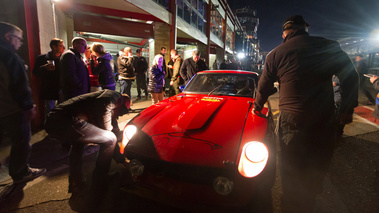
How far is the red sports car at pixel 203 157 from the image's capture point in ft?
5.22

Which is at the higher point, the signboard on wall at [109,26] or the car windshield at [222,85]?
the signboard on wall at [109,26]

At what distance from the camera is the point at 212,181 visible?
160 cm

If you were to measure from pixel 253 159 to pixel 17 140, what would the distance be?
2.66 m

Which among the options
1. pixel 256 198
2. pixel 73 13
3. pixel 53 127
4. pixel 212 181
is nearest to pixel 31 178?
pixel 53 127

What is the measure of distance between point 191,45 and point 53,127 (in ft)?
52.4

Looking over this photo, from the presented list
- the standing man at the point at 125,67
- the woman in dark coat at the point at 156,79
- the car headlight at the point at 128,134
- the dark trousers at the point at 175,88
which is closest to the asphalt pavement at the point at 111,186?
the car headlight at the point at 128,134

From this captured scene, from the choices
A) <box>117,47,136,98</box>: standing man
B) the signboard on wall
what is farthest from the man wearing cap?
the signboard on wall

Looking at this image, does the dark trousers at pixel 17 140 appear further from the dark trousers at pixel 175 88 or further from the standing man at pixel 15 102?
the dark trousers at pixel 175 88

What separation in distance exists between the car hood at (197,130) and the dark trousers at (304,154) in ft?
1.00

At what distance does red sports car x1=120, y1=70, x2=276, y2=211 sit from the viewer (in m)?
1.59

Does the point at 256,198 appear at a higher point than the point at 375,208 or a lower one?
higher

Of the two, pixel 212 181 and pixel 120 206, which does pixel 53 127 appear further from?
pixel 212 181

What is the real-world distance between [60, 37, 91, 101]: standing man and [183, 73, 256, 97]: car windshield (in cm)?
179

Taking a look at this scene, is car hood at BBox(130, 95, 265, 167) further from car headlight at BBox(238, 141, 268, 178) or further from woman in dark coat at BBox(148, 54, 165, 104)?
woman in dark coat at BBox(148, 54, 165, 104)
